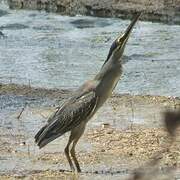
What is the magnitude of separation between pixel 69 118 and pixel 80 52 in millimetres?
7280

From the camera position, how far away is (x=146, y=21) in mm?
17953

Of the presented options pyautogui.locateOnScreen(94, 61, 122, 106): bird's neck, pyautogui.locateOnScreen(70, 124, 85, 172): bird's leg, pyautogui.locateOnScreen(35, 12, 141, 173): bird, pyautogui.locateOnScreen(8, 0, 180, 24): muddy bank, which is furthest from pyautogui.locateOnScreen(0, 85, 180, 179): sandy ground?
pyautogui.locateOnScreen(8, 0, 180, 24): muddy bank

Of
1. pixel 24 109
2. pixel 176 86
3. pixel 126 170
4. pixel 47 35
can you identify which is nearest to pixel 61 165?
pixel 126 170

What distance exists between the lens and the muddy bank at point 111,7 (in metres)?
18.9

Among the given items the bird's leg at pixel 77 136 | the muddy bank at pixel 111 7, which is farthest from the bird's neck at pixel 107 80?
the muddy bank at pixel 111 7

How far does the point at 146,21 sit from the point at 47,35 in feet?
10.2

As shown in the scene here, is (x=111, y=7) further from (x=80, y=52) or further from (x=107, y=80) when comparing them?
(x=107, y=80)

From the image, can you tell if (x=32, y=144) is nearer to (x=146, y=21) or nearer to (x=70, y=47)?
(x=70, y=47)

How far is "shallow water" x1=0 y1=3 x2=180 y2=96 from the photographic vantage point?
38.8ft

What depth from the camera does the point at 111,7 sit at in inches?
776

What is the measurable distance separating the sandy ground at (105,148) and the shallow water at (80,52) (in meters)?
1.57

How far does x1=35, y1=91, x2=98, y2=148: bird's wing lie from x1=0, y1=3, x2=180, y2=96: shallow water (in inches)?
172

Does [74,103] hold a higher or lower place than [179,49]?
higher

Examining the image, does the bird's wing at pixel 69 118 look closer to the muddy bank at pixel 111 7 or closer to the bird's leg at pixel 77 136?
the bird's leg at pixel 77 136
